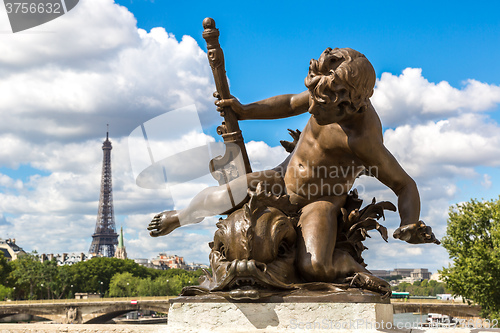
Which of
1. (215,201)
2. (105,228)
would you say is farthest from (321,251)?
(105,228)

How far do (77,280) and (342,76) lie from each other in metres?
85.8

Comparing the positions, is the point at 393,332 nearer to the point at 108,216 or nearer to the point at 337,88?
the point at 337,88

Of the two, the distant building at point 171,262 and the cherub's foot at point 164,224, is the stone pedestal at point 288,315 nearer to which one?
the cherub's foot at point 164,224

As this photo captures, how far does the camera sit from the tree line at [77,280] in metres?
71.7

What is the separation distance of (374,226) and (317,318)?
1.20 metres

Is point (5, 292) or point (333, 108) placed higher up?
point (333, 108)

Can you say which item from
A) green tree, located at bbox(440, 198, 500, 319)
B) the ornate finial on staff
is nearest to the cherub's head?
the ornate finial on staff

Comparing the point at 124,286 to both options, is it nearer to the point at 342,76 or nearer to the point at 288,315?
the point at 288,315

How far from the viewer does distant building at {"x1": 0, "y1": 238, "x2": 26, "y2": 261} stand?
107 metres

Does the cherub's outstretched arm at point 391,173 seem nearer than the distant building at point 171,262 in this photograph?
A: Yes

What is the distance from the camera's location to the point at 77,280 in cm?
8425

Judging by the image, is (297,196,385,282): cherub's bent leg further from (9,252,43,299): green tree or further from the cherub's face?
(9,252,43,299): green tree

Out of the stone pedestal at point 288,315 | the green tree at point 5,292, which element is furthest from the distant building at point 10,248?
the stone pedestal at point 288,315

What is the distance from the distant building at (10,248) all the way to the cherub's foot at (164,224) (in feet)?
359
